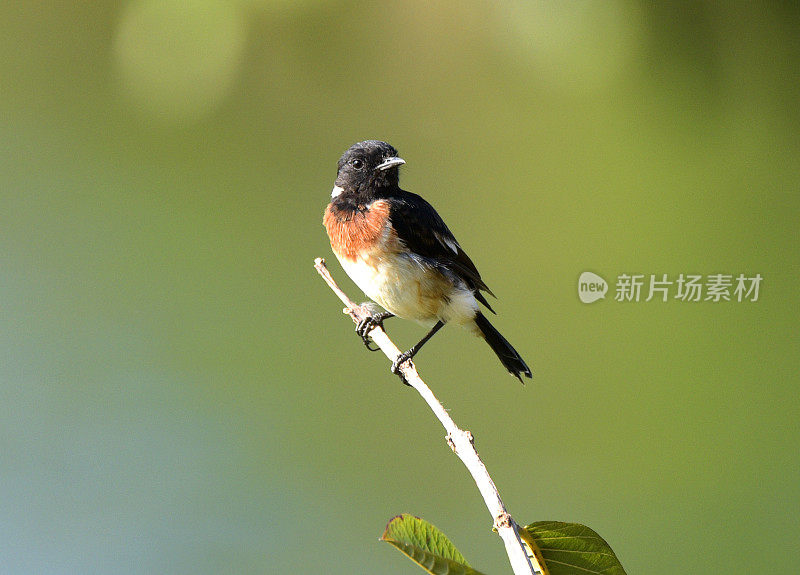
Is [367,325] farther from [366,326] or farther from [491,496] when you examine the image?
[491,496]

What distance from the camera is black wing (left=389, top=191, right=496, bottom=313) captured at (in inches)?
92.7

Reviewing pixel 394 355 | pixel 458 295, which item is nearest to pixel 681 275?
pixel 458 295

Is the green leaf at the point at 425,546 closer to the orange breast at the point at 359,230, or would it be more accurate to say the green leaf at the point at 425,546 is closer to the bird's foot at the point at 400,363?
the bird's foot at the point at 400,363

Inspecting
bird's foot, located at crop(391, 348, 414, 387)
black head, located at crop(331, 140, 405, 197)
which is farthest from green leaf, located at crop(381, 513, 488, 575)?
black head, located at crop(331, 140, 405, 197)

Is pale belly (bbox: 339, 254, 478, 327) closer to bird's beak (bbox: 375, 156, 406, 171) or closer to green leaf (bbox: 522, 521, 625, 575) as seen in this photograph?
bird's beak (bbox: 375, 156, 406, 171)

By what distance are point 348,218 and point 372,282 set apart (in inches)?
8.4

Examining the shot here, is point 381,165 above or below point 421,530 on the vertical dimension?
above

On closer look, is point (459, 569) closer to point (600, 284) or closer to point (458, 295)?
point (458, 295)

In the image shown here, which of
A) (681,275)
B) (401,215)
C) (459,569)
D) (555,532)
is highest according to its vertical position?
(681,275)

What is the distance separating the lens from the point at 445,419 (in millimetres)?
1097

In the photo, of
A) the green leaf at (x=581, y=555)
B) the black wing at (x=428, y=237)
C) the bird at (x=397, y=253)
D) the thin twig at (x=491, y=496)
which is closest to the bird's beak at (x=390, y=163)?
the bird at (x=397, y=253)

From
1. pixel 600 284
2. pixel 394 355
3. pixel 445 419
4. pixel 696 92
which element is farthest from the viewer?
pixel 696 92

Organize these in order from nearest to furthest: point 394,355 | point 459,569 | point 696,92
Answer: point 459,569
point 394,355
point 696,92

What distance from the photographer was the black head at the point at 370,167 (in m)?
2.40
